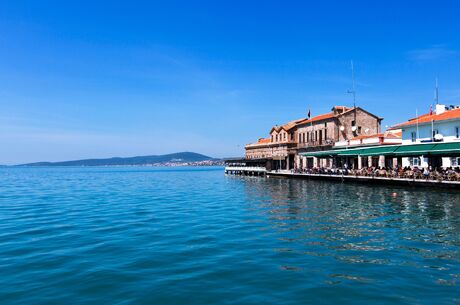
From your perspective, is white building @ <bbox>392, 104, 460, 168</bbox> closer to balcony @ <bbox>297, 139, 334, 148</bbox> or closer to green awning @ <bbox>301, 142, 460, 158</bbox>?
green awning @ <bbox>301, 142, 460, 158</bbox>

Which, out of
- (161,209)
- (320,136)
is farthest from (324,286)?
(320,136)

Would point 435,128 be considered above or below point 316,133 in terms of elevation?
below

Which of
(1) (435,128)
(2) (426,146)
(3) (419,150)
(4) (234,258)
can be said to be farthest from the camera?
(1) (435,128)

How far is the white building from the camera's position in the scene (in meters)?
37.7

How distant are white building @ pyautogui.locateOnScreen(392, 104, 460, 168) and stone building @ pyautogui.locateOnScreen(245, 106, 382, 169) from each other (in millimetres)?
14889

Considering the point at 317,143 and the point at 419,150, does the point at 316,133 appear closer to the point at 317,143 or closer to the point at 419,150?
the point at 317,143

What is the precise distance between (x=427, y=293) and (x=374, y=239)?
5.39 m

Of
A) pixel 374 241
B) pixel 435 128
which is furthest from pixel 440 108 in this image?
pixel 374 241

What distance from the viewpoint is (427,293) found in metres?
7.79

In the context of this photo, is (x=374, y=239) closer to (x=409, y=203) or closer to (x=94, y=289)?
(x=94, y=289)

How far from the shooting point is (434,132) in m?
39.9

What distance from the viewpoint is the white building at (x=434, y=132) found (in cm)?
3769

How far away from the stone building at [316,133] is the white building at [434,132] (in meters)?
14.9

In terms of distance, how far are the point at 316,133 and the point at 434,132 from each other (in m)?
26.6
